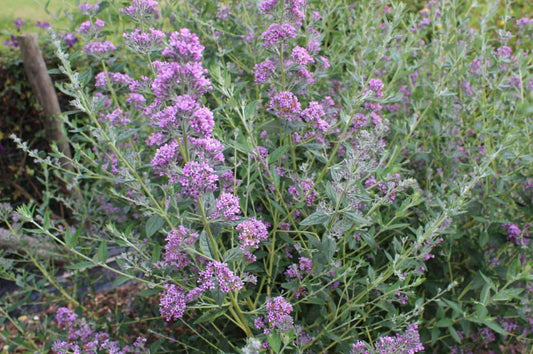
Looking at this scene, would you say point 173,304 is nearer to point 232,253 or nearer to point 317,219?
point 232,253

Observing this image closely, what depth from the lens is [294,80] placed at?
237cm

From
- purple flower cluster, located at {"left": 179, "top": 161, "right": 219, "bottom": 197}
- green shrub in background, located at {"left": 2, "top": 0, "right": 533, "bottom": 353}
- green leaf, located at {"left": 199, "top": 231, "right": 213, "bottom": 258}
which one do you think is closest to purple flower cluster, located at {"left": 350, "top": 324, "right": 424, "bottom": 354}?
green shrub in background, located at {"left": 2, "top": 0, "right": 533, "bottom": 353}

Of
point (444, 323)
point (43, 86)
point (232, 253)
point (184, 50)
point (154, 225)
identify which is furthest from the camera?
point (43, 86)

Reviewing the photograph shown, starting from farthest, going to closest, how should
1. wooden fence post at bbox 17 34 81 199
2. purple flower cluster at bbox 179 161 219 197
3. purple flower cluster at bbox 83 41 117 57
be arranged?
wooden fence post at bbox 17 34 81 199 < purple flower cluster at bbox 83 41 117 57 < purple flower cluster at bbox 179 161 219 197

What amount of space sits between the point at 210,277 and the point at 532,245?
195 centimetres

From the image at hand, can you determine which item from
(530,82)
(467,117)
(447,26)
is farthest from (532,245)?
(447,26)

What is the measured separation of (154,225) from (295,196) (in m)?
0.70

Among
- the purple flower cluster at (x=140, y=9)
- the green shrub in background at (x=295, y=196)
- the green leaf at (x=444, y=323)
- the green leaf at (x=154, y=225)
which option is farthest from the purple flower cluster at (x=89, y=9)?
the green leaf at (x=444, y=323)

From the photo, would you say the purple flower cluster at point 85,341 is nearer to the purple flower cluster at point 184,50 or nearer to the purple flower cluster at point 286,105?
the purple flower cluster at point 286,105

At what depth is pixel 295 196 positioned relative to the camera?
91.9 inches

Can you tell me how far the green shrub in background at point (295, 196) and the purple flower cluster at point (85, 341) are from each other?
0.01m

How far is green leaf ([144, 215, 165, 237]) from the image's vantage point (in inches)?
77.8

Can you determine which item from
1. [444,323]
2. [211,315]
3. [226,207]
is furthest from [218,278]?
[444,323]

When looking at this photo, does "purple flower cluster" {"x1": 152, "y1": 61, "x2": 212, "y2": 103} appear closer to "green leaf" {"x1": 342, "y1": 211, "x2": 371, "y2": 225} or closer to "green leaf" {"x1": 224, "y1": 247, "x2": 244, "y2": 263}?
"green leaf" {"x1": 224, "y1": 247, "x2": 244, "y2": 263}
